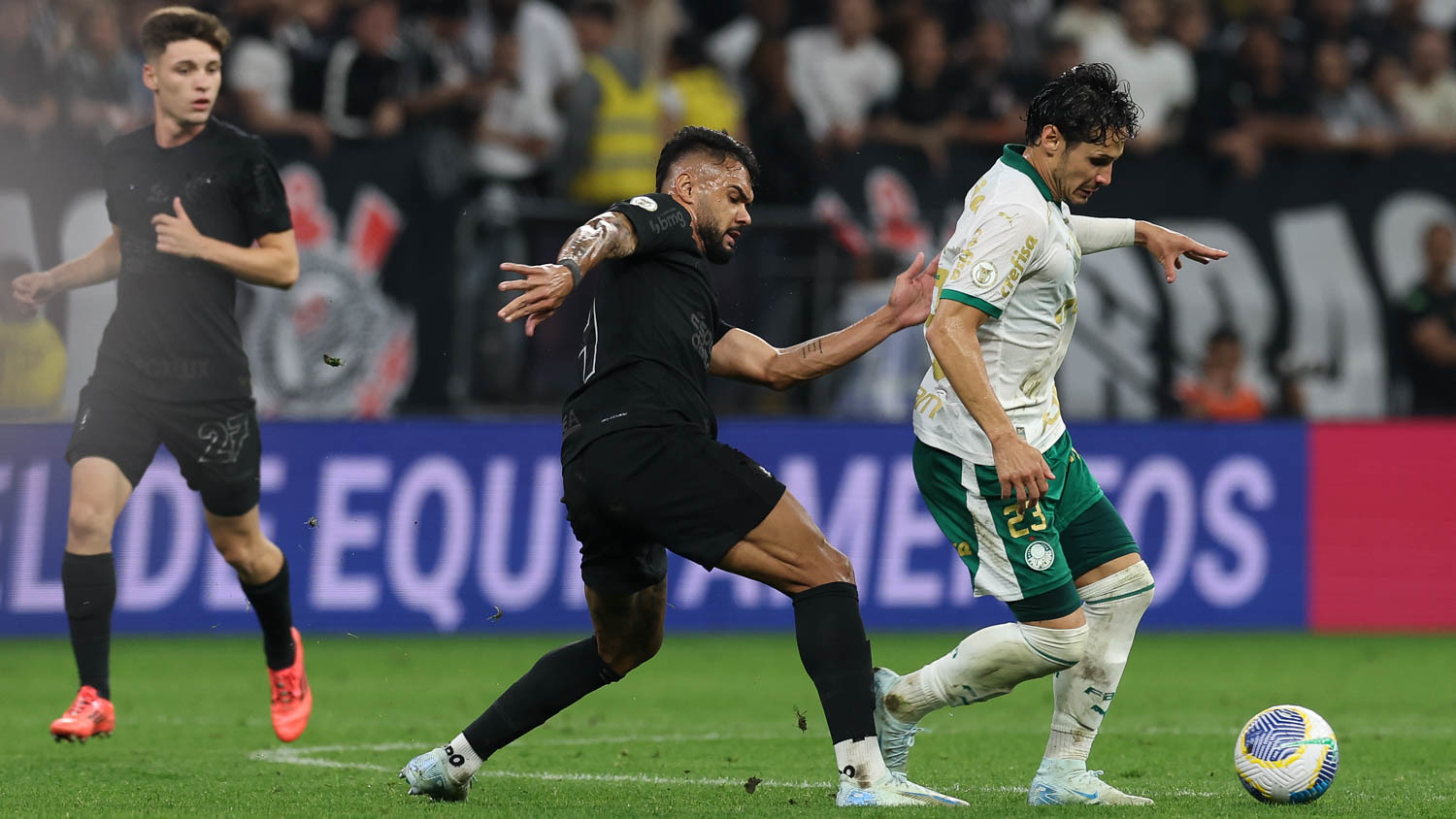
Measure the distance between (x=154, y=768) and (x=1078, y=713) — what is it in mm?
3410

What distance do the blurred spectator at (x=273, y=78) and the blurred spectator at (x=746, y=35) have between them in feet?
10.4

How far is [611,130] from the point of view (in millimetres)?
13773

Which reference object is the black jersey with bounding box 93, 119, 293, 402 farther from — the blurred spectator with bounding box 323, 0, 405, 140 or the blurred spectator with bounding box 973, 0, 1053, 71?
the blurred spectator with bounding box 973, 0, 1053, 71

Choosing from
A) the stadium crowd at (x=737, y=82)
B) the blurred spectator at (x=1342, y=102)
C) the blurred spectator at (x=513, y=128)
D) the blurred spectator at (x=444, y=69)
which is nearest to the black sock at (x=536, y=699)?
the stadium crowd at (x=737, y=82)

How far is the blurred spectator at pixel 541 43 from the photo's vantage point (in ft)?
46.1

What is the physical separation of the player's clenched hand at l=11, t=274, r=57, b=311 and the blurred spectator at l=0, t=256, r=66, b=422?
4.10 m

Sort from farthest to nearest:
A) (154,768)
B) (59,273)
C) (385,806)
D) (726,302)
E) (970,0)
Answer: (970,0) → (726,302) → (59,273) → (154,768) → (385,806)

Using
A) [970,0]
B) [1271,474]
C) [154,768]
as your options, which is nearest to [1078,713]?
[154,768]

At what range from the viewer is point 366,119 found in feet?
44.1

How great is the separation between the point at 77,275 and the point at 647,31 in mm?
7598

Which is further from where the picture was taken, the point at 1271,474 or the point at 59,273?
the point at 1271,474

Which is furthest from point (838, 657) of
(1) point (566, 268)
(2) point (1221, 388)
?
(2) point (1221, 388)

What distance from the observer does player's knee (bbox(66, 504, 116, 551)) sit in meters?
7.16

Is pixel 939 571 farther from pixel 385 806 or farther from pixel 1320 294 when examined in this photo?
pixel 385 806
